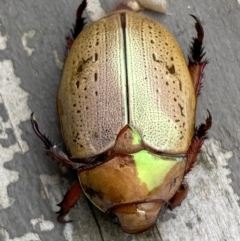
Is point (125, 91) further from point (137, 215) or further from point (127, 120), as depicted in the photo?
point (137, 215)

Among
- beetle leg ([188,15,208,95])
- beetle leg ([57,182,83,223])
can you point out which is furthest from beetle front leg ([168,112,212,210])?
beetle leg ([57,182,83,223])

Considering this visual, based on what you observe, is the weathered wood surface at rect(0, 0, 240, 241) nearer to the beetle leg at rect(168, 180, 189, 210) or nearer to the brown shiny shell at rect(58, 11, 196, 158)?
the beetle leg at rect(168, 180, 189, 210)

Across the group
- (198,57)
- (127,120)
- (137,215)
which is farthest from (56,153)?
(198,57)

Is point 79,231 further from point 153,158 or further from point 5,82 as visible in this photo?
point 5,82

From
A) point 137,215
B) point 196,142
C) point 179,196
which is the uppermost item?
point 196,142

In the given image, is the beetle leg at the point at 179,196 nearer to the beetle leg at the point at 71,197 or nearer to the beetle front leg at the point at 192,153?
the beetle front leg at the point at 192,153

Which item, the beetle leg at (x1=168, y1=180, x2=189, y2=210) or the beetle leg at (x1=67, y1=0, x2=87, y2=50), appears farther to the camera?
the beetle leg at (x1=67, y1=0, x2=87, y2=50)
